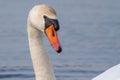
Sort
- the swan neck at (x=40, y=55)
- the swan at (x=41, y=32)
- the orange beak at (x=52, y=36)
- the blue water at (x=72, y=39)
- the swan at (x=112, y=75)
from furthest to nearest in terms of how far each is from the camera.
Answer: the blue water at (x=72, y=39) < the swan at (x=112, y=75) < the swan neck at (x=40, y=55) < the swan at (x=41, y=32) < the orange beak at (x=52, y=36)

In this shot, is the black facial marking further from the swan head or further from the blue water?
the blue water

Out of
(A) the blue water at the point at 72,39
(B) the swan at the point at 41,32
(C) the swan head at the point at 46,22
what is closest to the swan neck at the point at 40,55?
(B) the swan at the point at 41,32

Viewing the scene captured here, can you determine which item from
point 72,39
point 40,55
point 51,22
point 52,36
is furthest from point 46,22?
point 72,39

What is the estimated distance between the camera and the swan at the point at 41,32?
689 cm

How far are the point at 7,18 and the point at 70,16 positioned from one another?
1.25 m

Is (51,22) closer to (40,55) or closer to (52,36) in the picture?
(52,36)

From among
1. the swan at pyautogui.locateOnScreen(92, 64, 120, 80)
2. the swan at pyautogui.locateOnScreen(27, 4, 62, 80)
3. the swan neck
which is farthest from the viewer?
the swan at pyautogui.locateOnScreen(92, 64, 120, 80)

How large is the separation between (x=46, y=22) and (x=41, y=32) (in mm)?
350

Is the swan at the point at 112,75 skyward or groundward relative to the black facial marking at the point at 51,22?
groundward

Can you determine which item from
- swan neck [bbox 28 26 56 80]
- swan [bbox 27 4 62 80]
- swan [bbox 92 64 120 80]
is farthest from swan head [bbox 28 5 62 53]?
swan [bbox 92 64 120 80]

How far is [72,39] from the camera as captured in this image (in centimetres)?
1219

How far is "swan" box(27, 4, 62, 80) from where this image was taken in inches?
271

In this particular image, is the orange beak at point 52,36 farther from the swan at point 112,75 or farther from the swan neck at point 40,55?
the swan at point 112,75

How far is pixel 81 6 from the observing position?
14.5m
